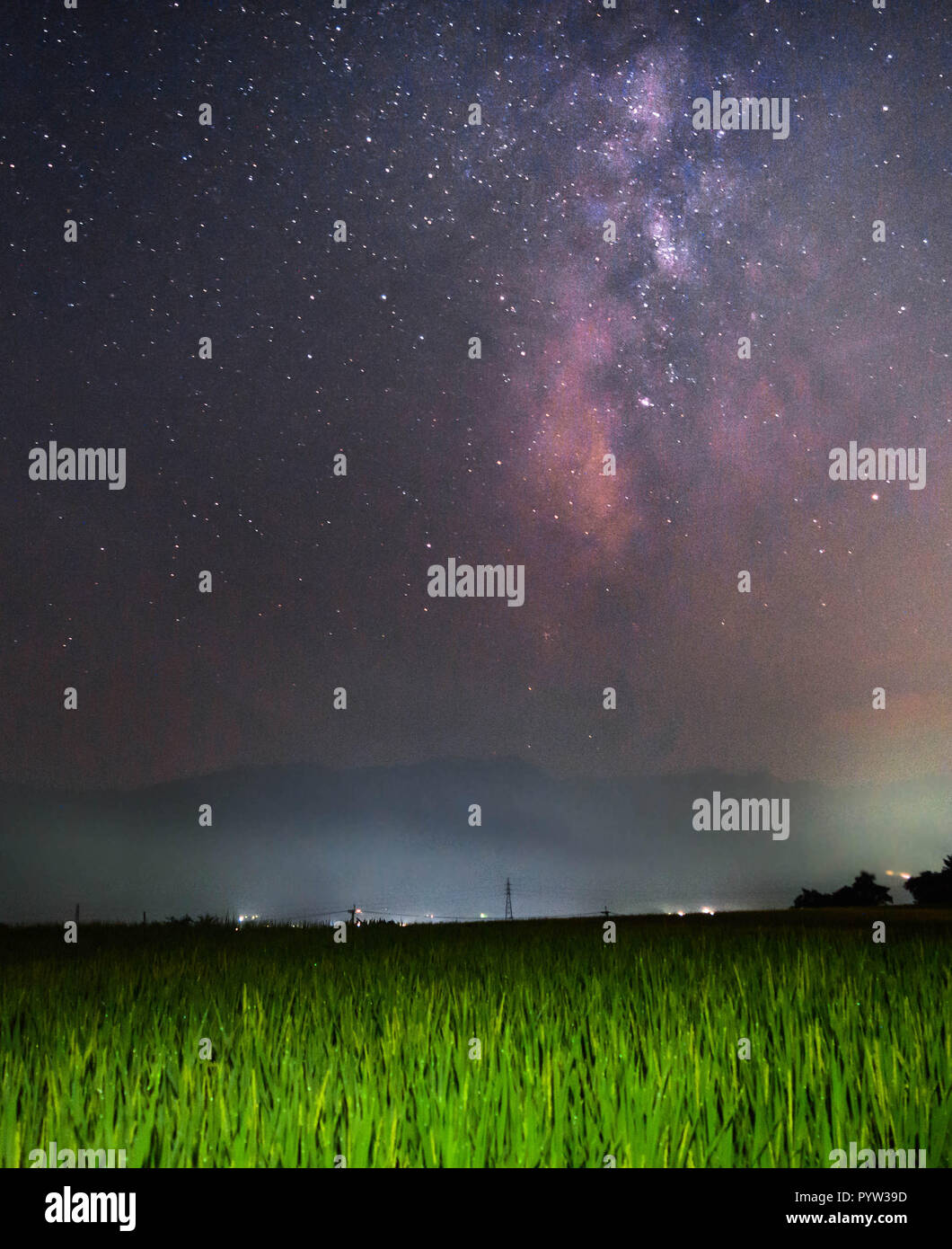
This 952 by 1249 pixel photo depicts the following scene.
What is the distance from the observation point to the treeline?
1324 inches

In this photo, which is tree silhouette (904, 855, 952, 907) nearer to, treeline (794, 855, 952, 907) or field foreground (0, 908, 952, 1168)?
treeline (794, 855, 952, 907)

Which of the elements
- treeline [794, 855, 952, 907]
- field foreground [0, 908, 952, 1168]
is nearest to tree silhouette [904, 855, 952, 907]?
treeline [794, 855, 952, 907]

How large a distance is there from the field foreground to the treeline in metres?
27.7

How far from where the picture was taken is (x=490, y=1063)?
437cm

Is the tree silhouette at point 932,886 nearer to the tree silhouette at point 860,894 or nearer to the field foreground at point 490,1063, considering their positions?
the tree silhouette at point 860,894

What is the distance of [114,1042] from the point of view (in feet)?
16.8

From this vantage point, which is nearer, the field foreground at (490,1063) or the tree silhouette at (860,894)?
the field foreground at (490,1063)

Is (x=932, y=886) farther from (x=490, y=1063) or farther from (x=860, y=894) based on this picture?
(x=490, y=1063)

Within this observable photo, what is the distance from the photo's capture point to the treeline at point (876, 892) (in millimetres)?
33625

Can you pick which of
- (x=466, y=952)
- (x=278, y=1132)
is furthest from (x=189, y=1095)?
(x=466, y=952)

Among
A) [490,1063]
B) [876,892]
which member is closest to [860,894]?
[876,892]

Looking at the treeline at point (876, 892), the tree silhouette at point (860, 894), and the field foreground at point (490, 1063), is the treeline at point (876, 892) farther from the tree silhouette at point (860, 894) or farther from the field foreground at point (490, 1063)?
the field foreground at point (490, 1063)

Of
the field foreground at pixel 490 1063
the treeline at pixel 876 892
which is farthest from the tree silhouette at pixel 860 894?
the field foreground at pixel 490 1063

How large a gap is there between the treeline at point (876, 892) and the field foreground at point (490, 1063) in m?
27.7
